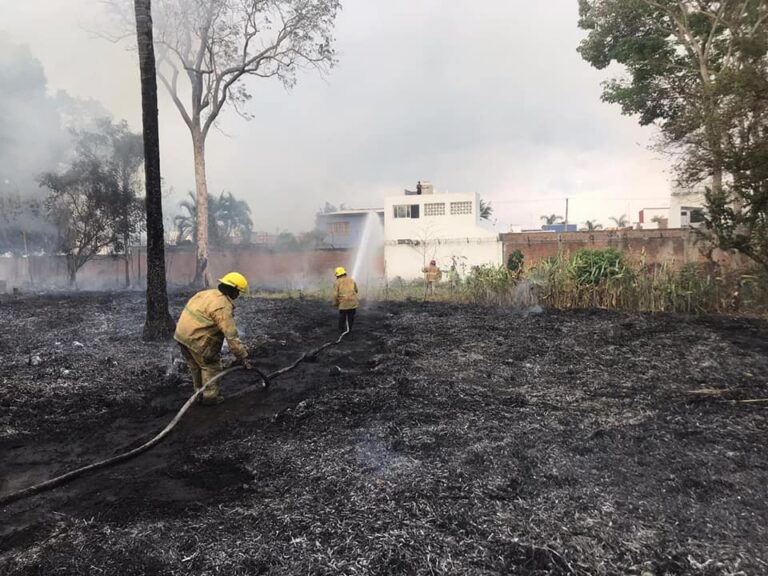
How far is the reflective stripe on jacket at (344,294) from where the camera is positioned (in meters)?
10.1

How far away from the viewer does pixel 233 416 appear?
16.6ft

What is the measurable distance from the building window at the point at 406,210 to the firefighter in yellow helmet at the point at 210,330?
2890 centimetres

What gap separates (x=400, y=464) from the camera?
364 centimetres

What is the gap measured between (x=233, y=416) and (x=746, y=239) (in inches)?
338

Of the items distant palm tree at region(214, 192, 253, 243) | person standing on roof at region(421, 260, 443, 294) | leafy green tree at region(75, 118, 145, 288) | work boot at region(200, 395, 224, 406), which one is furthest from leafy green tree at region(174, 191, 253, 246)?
work boot at region(200, 395, 224, 406)

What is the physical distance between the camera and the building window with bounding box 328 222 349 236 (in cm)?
4088

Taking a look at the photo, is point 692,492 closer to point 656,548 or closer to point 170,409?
point 656,548

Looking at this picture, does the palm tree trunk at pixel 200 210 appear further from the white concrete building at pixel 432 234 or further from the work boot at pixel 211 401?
the work boot at pixel 211 401

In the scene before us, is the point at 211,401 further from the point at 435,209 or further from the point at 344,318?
the point at 435,209

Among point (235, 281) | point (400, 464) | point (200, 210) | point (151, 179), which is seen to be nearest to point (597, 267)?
point (151, 179)

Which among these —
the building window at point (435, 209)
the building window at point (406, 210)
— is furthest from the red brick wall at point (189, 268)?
the building window at point (435, 209)

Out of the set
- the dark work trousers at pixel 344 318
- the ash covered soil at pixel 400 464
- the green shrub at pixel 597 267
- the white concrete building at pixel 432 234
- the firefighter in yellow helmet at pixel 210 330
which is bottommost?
the ash covered soil at pixel 400 464

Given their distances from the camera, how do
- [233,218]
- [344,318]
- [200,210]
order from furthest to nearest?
[233,218]
[200,210]
[344,318]

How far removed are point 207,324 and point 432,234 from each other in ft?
91.4
